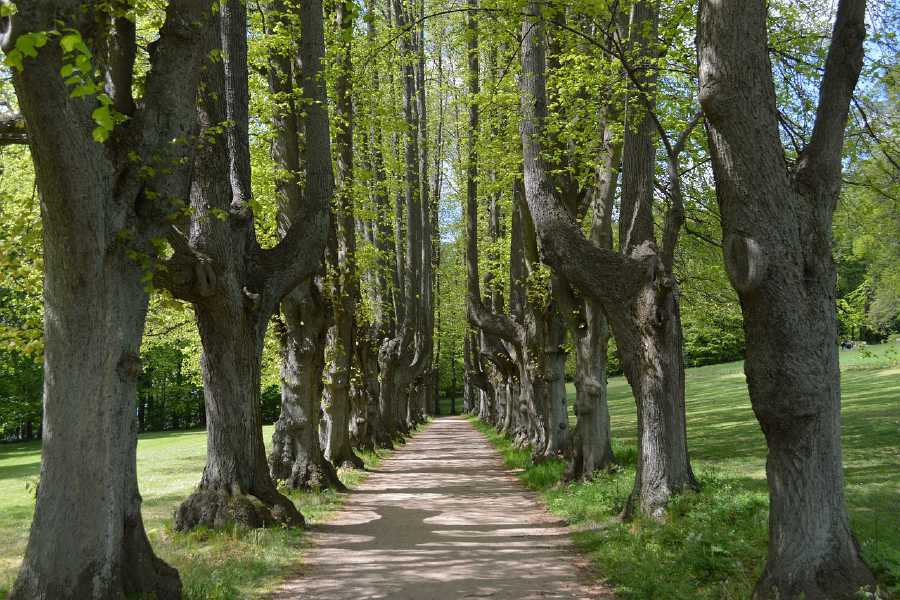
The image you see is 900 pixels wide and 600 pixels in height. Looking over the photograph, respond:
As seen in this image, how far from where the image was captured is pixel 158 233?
518cm

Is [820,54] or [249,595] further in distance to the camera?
[820,54]

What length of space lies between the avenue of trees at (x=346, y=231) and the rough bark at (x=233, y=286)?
38 millimetres

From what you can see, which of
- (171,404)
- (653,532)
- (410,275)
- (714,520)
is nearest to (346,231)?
(410,275)

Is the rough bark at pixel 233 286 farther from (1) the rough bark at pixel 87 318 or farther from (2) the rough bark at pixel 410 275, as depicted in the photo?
(2) the rough bark at pixel 410 275

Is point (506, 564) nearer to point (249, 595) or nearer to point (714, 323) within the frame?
point (249, 595)

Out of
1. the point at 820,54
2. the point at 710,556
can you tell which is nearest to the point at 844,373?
the point at 820,54

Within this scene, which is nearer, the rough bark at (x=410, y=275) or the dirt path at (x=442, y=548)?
the dirt path at (x=442, y=548)

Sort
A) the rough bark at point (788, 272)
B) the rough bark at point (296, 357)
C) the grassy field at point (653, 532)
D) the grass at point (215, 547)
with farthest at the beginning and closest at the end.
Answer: the rough bark at point (296, 357) → the grass at point (215, 547) → the grassy field at point (653, 532) → the rough bark at point (788, 272)

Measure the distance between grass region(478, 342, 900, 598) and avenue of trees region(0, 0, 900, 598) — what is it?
0.58 meters

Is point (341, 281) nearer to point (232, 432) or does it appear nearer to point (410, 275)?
point (232, 432)

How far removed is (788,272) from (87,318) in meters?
4.88

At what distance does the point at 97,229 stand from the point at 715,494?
268 inches

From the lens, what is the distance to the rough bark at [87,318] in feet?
14.0

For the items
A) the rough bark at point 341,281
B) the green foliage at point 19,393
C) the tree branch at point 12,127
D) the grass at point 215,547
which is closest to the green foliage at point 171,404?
the green foliage at point 19,393
